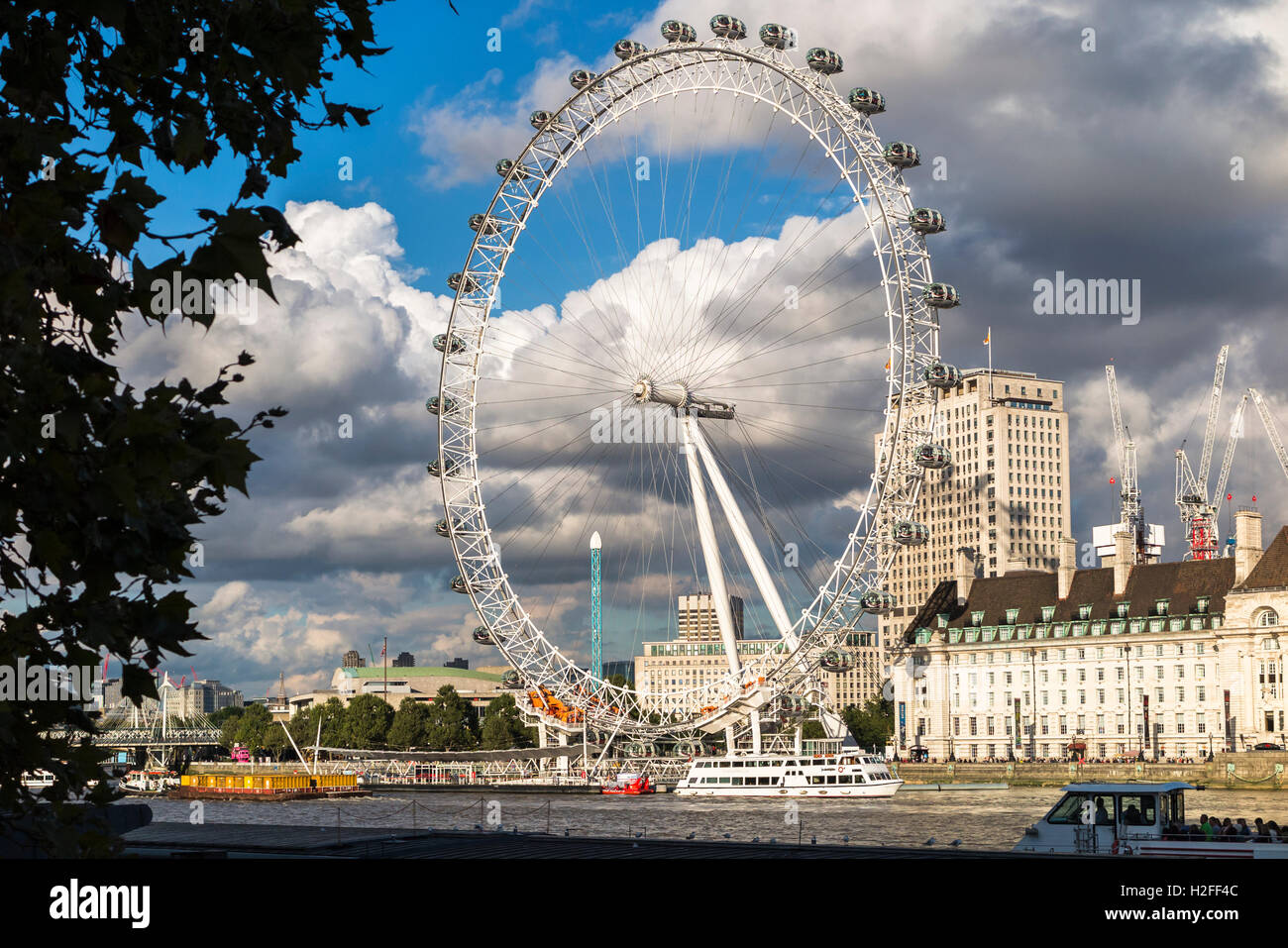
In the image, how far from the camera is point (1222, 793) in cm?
11525

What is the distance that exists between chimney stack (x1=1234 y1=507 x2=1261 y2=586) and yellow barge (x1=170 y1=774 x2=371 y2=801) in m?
88.4

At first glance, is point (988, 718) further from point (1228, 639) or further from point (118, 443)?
point (118, 443)

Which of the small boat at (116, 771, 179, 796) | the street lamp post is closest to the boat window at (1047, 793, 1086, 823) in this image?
the street lamp post

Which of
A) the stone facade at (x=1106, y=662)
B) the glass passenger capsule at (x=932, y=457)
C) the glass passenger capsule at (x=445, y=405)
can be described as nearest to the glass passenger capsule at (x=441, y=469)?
the glass passenger capsule at (x=445, y=405)

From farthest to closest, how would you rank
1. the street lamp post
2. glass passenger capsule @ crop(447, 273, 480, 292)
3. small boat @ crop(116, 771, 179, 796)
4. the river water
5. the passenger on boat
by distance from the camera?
the street lamp post
small boat @ crop(116, 771, 179, 796)
glass passenger capsule @ crop(447, 273, 480, 292)
the river water
the passenger on boat

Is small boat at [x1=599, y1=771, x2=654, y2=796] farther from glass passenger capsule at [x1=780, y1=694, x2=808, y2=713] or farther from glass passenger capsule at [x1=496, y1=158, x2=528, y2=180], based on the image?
glass passenger capsule at [x1=496, y1=158, x2=528, y2=180]

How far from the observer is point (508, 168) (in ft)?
367

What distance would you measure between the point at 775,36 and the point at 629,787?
70.4m

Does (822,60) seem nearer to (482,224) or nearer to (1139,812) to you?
(482,224)

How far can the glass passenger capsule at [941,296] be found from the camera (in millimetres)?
94875

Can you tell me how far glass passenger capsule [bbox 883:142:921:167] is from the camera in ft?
311
